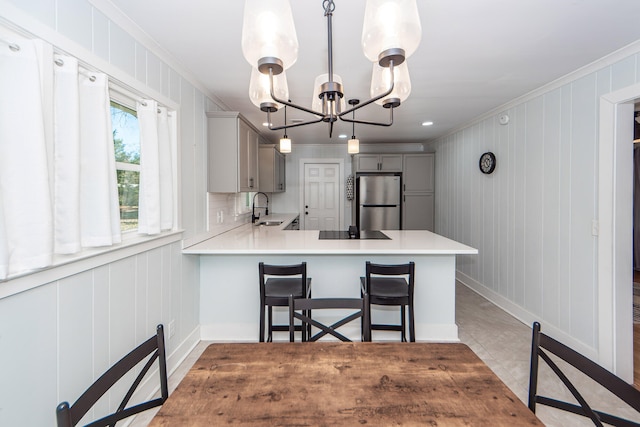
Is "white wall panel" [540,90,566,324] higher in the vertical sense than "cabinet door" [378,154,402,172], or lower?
lower

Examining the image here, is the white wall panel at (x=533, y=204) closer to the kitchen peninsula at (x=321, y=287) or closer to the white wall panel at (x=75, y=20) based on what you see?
the kitchen peninsula at (x=321, y=287)

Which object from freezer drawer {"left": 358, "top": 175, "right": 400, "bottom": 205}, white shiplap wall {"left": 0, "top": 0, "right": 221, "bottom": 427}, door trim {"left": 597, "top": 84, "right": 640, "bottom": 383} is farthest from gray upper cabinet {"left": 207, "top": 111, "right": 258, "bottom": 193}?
door trim {"left": 597, "top": 84, "right": 640, "bottom": 383}

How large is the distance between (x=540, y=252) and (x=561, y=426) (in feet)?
5.48

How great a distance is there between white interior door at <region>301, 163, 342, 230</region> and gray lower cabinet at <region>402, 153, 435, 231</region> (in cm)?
137

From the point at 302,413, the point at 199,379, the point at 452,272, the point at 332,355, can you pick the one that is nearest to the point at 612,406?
the point at 452,272

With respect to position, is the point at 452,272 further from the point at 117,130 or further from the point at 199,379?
→ the point at 117,130

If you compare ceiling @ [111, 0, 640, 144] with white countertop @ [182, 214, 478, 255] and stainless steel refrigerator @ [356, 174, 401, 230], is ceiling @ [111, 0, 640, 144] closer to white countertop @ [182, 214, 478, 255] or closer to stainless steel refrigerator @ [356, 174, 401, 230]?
white countertop @ [182, 214, 478, 255]

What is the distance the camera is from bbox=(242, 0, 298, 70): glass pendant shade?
900 mm

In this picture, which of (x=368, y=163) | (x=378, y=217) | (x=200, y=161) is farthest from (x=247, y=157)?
(x=378, y=217)

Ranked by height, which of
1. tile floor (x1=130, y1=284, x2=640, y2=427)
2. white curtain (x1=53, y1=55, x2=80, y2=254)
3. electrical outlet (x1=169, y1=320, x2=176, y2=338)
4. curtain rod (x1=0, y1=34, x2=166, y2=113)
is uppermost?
curtain rod (x1=0, y1=34, x2=166, y2=113)

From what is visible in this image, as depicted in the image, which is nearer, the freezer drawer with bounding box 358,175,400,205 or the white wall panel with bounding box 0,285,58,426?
the white wall panel with bounding box 0,285,58,426

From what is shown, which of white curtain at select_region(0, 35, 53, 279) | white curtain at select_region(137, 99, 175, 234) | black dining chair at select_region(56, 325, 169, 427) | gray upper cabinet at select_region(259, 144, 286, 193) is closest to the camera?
black dining chair at select_region(56, 325, 169, 427)

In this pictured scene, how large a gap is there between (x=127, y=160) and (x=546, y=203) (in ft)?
11.6

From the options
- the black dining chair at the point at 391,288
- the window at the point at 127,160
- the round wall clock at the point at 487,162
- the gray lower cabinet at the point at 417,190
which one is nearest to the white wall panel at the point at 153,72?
the window at the point at 127,160
